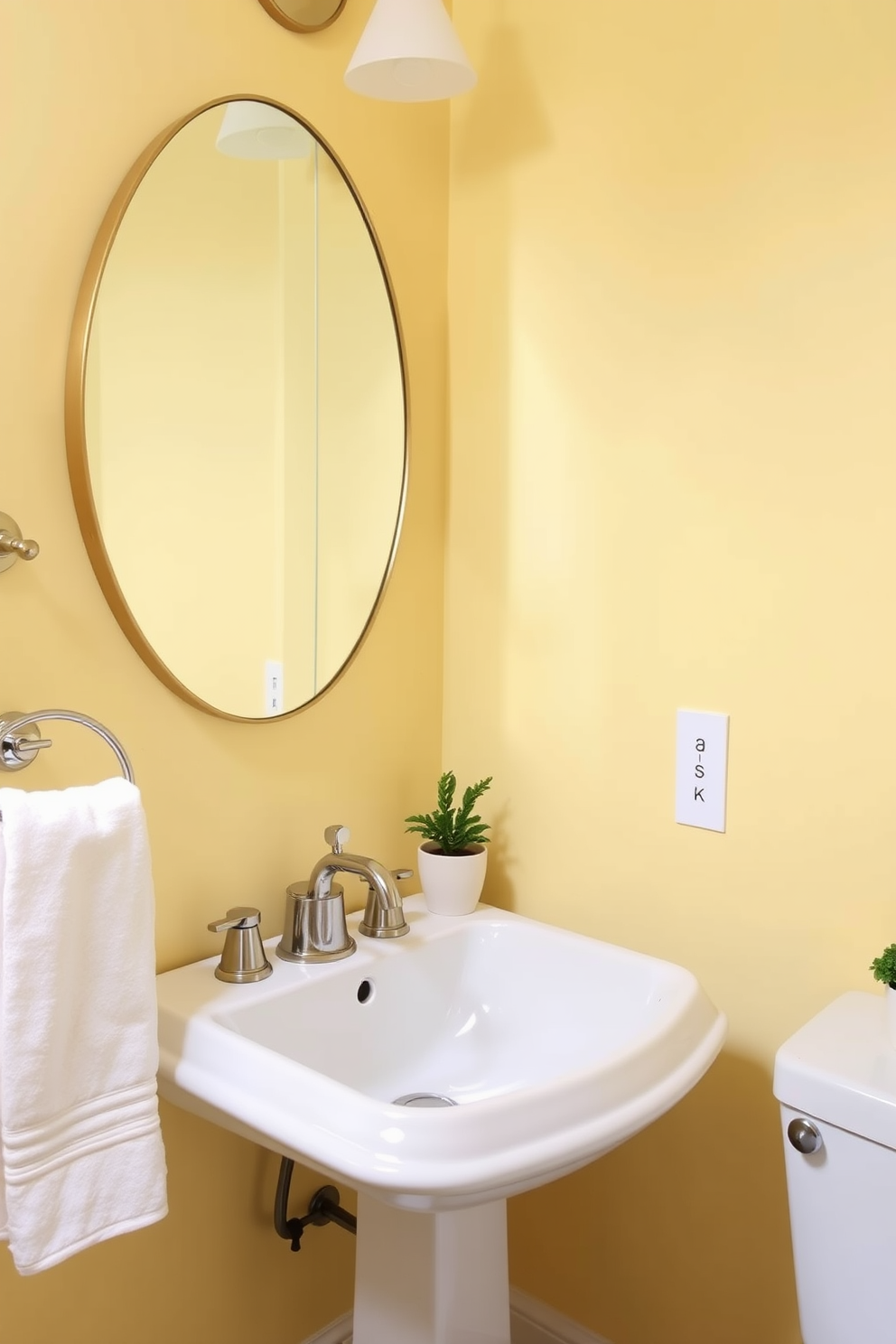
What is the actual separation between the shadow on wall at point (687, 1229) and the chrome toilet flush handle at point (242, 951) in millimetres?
597

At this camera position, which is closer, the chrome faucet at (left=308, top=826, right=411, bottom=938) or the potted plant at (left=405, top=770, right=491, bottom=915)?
the chrome faucet at (left=308, top=826, right=411, bottom=938)

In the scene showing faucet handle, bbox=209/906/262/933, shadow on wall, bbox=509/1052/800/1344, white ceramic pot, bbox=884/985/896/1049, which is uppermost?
faucet handle, bbox=209/906/262/933

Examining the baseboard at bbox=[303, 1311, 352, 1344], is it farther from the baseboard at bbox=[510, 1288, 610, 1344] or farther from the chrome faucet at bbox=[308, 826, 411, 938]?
the chrome faucet at bbox=[308, 826, 411, 938]

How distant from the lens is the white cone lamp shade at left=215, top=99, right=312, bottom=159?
1272 millimetres

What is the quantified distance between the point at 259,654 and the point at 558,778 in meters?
0.47

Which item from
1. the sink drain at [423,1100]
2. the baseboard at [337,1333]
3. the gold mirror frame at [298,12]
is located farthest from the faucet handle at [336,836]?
the gold mirror frame at [298,12]

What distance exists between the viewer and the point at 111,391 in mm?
1167

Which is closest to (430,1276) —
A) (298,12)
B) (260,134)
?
(260,134)

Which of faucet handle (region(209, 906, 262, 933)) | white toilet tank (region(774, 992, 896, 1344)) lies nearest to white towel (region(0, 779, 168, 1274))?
faucet handle (region(209, 906, 262, 933))

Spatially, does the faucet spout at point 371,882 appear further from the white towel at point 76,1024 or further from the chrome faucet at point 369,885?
the white towel at point 76,1024

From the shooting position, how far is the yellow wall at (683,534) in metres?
1.20

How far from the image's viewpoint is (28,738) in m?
1.09

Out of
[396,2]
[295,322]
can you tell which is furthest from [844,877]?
[396,2]

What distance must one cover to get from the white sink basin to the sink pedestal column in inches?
5.2
